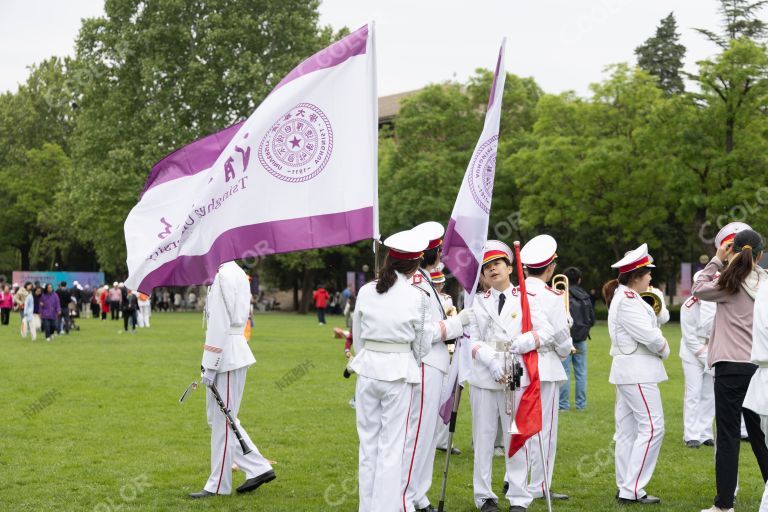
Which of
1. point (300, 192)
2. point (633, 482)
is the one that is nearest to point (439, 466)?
point (633, 482)

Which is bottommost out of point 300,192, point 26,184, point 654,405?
point 654,405

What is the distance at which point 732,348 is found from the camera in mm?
7684

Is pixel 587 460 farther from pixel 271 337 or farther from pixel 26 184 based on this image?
pixel 26 184

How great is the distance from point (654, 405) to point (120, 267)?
63.6 m

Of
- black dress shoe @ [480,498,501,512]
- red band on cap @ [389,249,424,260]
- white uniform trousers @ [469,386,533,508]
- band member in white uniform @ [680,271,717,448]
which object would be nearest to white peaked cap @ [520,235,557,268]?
white uniform trousers @ [469,386,533,508]

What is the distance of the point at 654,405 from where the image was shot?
849 cm

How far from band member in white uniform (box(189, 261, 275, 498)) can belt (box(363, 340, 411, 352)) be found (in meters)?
1.92

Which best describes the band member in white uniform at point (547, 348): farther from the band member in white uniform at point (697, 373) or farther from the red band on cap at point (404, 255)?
the band member in white uniform at point (697, 373)

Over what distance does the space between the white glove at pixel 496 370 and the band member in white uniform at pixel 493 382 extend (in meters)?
0.07

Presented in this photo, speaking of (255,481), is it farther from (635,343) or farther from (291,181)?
(635,343)

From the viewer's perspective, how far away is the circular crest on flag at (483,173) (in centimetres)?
830

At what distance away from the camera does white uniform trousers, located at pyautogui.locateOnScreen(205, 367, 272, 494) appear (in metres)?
8.70

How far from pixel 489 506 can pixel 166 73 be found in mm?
43635

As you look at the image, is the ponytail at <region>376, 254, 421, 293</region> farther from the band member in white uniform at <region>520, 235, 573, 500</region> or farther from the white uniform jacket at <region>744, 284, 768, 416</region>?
the white uniform jacket at <region>744, 284, 768, 416</region>
